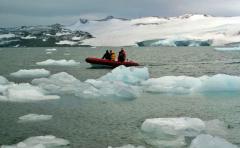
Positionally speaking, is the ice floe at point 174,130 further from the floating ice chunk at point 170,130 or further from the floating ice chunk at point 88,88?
the floating ice chunk at point 88,88

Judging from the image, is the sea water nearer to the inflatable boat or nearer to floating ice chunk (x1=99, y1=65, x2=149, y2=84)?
floating ice chunk (x1=99, y1=65, x2=149, y2=84)

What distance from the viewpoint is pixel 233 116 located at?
44.4 ft

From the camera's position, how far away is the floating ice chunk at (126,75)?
21.1m

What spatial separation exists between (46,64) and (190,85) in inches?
947

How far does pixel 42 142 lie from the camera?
10141 millimetres

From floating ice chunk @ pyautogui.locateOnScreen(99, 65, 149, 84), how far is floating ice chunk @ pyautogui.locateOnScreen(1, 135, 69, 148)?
418 inches

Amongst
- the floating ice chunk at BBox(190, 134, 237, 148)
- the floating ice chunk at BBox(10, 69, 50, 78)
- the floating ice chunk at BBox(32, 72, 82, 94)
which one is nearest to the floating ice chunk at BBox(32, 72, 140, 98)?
the floating ice chunk at BBox(32, 72, 82, 94)

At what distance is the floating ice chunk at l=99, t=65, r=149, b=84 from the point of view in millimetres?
21109

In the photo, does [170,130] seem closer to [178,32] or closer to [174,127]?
[174,127]

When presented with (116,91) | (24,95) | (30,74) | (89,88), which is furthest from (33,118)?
(30,74)

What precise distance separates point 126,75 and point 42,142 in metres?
11.9

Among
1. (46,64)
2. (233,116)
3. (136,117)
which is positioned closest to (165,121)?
(136,117)

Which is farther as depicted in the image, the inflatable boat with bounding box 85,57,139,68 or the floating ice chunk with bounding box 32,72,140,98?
the inflatable boat with bounding box 85,57,139,68

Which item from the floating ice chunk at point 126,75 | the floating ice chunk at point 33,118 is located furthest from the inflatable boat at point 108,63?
the floating ice chunk at point 33,118
